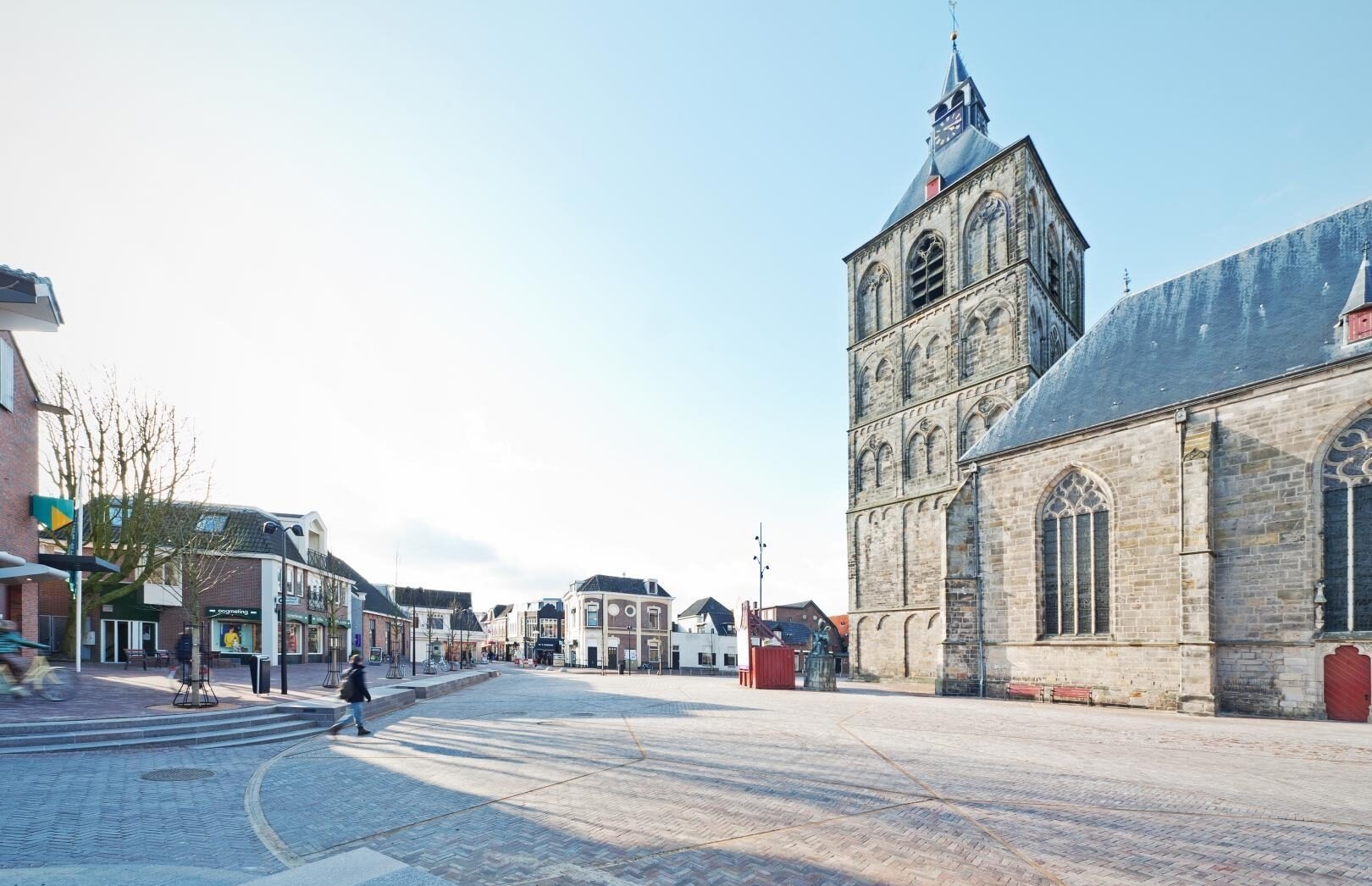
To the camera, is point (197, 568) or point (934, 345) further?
point (934, 345)

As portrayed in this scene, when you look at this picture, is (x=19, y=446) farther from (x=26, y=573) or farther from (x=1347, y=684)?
(x=1347, y=684)

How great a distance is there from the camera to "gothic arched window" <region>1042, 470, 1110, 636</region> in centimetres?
2175

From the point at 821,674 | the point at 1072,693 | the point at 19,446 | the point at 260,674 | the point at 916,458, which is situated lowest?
the point at 821,674

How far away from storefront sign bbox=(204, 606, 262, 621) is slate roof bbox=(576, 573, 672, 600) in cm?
3322

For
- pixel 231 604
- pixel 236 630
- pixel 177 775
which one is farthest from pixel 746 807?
pixel 236 630

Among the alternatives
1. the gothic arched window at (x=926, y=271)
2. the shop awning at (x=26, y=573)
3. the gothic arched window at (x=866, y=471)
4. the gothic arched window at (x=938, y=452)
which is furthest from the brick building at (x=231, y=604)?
the gothic arched window at (x=926, y=271)

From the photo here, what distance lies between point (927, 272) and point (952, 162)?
6917mm

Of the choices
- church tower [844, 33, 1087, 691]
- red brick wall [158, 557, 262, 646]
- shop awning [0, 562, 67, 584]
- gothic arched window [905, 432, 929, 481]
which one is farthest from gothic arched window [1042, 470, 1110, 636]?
red brick wall [158, 557, 262, 646]

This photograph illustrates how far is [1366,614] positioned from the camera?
54.6ft

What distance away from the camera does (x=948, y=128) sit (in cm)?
3934

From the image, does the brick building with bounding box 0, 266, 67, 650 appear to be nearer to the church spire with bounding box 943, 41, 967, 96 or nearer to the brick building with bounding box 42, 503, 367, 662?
the brick building with bounding box 42, 503, 367, 662

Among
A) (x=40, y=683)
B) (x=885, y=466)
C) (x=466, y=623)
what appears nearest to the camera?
(x=40, y=683)

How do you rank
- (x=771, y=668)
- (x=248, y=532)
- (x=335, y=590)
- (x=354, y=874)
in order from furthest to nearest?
(x=335, y=590)
(x=248, y=532)
(x=771, y=668)
(x=354, y=874)

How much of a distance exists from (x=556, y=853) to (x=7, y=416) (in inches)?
810
